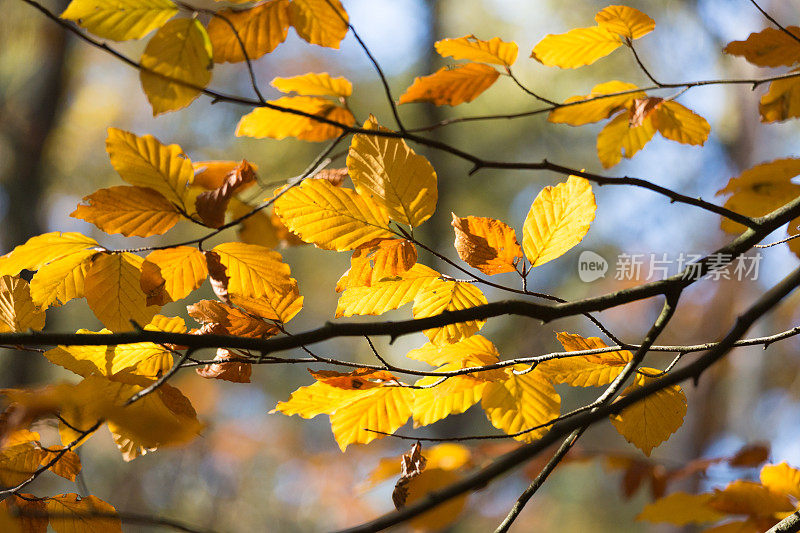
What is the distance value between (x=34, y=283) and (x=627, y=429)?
0.51m

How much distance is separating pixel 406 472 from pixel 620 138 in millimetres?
432

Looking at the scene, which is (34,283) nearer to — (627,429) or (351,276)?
(351,276)

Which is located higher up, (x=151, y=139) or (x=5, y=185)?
(x=5, y=185)

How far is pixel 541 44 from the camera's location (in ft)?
1.86

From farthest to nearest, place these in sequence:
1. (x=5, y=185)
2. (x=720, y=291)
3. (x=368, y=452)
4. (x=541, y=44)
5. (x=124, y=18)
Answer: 1. (x=368, y=452)
2. (x=720, y=291)
3. (x=5, y=185)
4. (x=541, y=44)
5. (x=124, y=18)

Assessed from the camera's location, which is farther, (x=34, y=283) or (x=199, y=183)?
(x=199, y=183)

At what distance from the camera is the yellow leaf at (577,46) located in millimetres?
550

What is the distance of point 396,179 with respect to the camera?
442 millimetres

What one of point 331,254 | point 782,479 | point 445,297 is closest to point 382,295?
point 445,297

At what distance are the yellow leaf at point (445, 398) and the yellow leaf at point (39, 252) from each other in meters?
0.32

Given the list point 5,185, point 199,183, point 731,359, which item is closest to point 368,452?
point 731,359

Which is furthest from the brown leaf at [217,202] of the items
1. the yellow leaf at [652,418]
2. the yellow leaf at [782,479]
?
the yellow leaf at [782,479]

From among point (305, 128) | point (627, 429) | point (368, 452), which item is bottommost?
point (627, 429)

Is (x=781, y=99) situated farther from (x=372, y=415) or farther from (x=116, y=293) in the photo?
(x=116, y=293)
